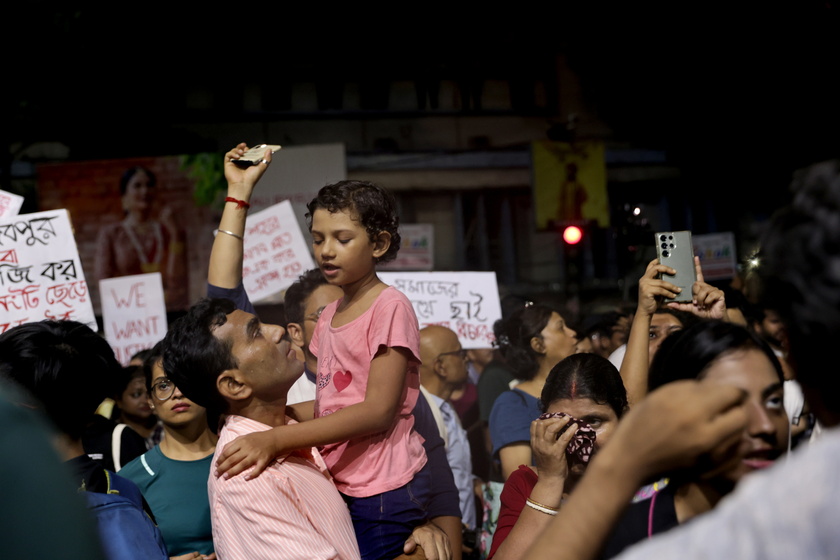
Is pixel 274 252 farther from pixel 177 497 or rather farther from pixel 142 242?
pixel 142 242

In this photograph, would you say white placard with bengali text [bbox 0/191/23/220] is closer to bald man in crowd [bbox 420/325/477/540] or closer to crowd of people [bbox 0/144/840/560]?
crowd of people [bbox 0/144/840/560]

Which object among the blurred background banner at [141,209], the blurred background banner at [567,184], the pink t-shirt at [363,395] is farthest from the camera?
the blurred background banner at [567,184]

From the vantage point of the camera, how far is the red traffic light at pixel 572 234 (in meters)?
12.1

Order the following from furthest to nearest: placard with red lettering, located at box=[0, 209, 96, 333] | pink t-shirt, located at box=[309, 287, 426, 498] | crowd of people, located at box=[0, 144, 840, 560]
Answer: placard with red lettering, located at box=[0, 209, 96, 333] < pink t-shirt, located at box=[309, 287, 426, 498] < crowd of people, located at box=[0, 144, 840, 560]

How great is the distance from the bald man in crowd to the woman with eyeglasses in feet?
4.48

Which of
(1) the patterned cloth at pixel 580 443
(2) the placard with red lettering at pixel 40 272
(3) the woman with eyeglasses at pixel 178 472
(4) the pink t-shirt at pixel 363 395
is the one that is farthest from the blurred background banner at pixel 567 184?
(1) the patterned cloth at pixel 580 443

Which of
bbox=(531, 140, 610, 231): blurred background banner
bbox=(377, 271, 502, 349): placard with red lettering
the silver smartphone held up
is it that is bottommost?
bbox=(377, 271, 502, 349): placard with red lettering

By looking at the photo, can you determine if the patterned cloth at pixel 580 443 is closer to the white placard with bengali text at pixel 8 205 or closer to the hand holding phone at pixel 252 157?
the hand holding phone at pixel 252 157

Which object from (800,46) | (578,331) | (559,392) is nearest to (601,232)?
(800,46)

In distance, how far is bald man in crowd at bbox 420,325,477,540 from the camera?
4586mm

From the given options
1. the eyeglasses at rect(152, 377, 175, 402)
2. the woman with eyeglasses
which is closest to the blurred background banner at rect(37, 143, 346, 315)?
the eyeglasses at rect(152, 377, 175, 402)

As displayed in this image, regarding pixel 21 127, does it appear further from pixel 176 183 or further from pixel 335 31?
pixel 335 31

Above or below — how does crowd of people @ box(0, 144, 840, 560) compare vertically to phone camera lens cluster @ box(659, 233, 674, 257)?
below

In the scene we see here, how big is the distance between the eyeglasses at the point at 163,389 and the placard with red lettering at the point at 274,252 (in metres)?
2.09
